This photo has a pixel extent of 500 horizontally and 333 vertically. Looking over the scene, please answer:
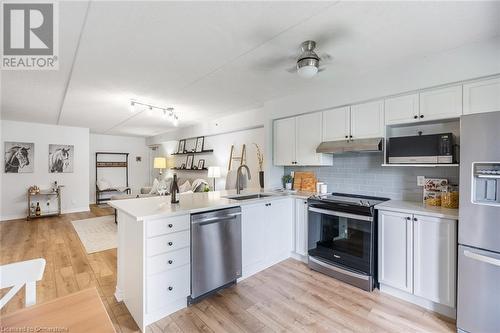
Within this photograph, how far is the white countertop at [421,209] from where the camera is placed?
2099mm

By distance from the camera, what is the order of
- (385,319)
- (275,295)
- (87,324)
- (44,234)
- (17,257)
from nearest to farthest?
(87,324)
(385,319)
(275,295)
(17,257)
(44,234)

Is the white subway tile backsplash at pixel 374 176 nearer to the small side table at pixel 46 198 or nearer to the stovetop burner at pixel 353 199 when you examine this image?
the stovetop burner at pixel 353 199

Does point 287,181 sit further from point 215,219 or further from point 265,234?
point 215,219

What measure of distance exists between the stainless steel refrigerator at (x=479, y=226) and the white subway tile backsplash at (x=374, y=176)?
0.72 meters

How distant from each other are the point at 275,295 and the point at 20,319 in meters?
2.08

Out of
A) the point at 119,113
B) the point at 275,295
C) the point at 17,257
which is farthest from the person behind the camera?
the point at 119,113

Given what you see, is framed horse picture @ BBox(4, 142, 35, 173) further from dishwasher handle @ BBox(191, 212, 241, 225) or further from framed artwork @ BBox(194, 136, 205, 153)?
dishwasher handle @ BBox(191, 212, 241, 225)

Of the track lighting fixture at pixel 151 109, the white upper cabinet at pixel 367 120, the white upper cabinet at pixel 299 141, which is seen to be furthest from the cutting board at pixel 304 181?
the track lighting fixture at pixel 151 109

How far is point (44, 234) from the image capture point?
4523 millimetres

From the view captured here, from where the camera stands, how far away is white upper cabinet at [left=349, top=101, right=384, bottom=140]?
9.04ft

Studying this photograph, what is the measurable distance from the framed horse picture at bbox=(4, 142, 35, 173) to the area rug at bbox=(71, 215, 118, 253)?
6.76 feet

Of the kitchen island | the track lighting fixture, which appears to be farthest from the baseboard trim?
the kitchen island

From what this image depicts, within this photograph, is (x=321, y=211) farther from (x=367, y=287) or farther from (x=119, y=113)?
(x=119, y=113)

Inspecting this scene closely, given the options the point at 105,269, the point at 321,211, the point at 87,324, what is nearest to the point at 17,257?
the point at 105,269
